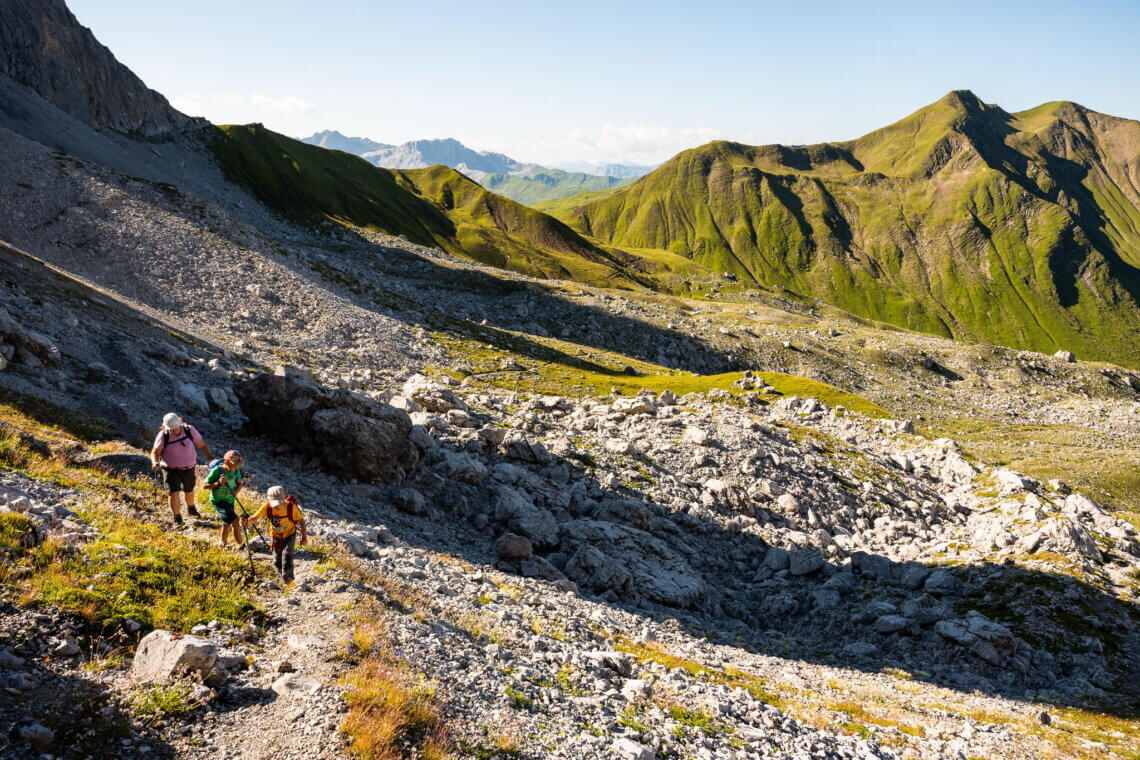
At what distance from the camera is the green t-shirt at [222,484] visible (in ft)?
50.1

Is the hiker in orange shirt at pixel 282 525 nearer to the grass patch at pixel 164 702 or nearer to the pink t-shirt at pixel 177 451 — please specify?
the pink t-shirt at pixel 177 451

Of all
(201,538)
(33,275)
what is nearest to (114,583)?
(201,538)

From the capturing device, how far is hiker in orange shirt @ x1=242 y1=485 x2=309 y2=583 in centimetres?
1428

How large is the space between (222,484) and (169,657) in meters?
6.08

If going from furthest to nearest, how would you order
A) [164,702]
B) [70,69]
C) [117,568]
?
[70,69]
[117,568]
[164,702]

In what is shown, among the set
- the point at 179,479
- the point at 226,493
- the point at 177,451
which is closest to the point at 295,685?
the point at 226,493

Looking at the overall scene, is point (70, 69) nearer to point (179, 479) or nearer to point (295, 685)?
point (179, 479)

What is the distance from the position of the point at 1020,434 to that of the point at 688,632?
70252 millimetres

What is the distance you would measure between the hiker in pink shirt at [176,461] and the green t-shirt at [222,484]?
2.96ft

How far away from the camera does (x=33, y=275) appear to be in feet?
105

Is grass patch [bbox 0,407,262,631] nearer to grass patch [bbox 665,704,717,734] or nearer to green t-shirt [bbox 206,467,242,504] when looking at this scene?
green t-shirt [bbox 206,467,242,504]

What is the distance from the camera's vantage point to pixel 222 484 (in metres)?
15.3

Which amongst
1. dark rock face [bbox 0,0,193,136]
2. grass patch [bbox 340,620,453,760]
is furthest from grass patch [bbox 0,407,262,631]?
dark rock face [bbox 0,0,193,136]

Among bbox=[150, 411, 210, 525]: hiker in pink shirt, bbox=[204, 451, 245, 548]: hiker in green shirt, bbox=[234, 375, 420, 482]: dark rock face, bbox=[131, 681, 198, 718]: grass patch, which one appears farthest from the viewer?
bbox=[234, 375, 420, 482]: dark rock face
